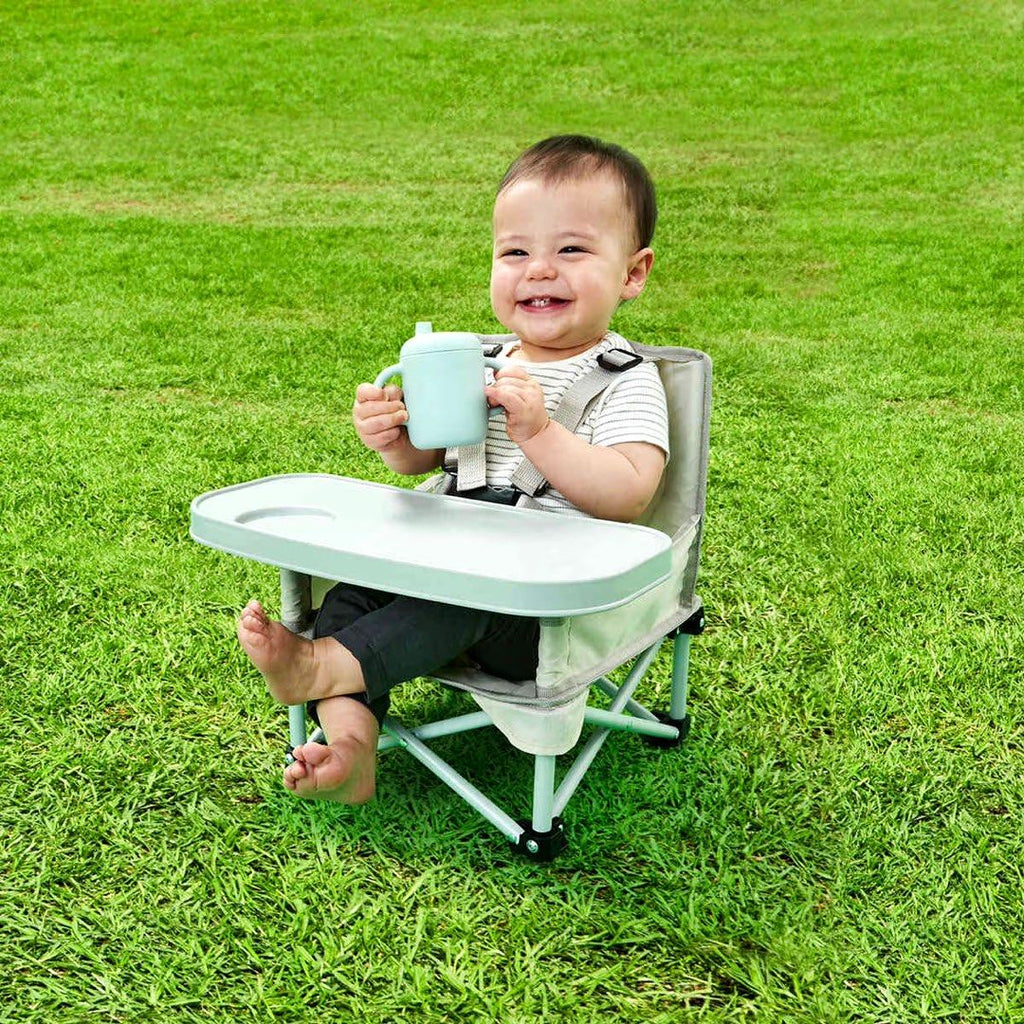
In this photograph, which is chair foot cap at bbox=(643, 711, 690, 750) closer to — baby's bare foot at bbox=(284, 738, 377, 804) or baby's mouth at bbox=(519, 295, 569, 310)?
baby's bare foot at bbox=(284, 738, 377, 804)

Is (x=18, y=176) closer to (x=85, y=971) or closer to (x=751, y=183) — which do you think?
(x=751, y=183)

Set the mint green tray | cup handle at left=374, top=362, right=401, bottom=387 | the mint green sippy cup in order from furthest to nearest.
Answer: cup handle at left=374, top=362, right=401, bottom=387 < the mint green sippy cup < the mint green tray

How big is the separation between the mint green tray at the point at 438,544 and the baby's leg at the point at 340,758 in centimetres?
25

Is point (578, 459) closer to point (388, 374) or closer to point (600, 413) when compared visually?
point (600, 413)

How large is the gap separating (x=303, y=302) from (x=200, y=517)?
199 inches

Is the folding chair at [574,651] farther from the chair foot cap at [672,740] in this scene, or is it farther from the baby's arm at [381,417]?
the baby's arm at [381,417]

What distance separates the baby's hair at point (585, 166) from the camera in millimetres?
2473

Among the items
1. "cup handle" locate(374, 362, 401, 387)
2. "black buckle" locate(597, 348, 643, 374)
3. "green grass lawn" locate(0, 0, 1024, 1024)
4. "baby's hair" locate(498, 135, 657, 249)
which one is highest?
"baby's hair" locate(498, 135, 657, 249)

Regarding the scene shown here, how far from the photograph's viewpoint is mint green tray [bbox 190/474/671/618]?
1.92 metres

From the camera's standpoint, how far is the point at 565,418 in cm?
248

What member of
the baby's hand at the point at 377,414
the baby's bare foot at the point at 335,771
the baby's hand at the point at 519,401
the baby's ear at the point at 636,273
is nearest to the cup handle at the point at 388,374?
the baby's hand at the point at 377,414

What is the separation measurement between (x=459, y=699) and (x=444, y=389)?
0.99 meters

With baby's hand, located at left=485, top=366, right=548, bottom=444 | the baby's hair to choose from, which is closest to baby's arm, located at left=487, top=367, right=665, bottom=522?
baby's hand, located at left=485, top=366, right=548, bottom=444

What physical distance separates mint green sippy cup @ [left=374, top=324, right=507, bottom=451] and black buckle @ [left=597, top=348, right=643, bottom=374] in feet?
1.20
